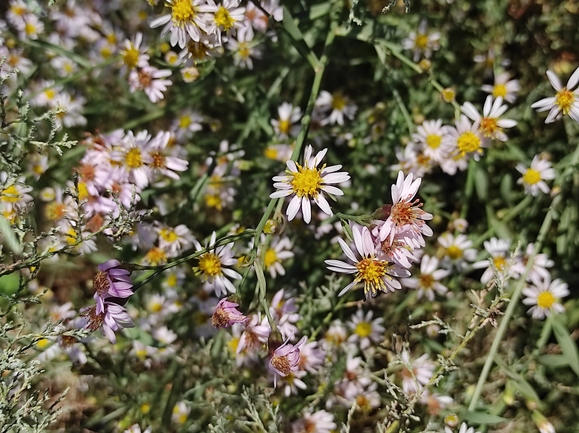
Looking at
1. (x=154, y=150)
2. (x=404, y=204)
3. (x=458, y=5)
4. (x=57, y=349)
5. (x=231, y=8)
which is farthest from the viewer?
(x=458, y=5)

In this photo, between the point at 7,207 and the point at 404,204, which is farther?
the point at 7,207

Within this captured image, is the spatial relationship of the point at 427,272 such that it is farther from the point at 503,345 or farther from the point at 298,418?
the point at 298,418

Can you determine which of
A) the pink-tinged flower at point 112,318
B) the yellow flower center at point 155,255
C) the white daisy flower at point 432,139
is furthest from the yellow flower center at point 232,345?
the white daisy flower at point 432,139

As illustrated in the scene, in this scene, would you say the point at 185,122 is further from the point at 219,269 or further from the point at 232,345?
the point at 232,345

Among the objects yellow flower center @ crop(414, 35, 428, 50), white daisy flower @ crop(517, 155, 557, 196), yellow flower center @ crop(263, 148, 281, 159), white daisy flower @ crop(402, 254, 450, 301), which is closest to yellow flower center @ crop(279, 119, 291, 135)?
yellow flower center @ crop(263, 148, 281, 159)

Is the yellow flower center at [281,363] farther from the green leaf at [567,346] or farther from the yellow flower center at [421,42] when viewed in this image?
the yellow flower center at [421,42]

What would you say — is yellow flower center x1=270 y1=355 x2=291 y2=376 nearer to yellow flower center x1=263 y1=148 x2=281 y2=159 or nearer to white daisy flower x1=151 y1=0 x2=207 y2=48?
white daisy flower x1=151 y1=0 x2=207 y2=48

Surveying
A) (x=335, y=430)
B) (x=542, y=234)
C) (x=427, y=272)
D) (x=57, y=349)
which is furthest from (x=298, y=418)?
(x=542, y=234)

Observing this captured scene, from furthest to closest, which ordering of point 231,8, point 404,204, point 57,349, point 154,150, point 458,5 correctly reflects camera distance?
1. point 458,5
2. point 57,349
3. point 154,150
4. point 231,8
5. point 404,204
